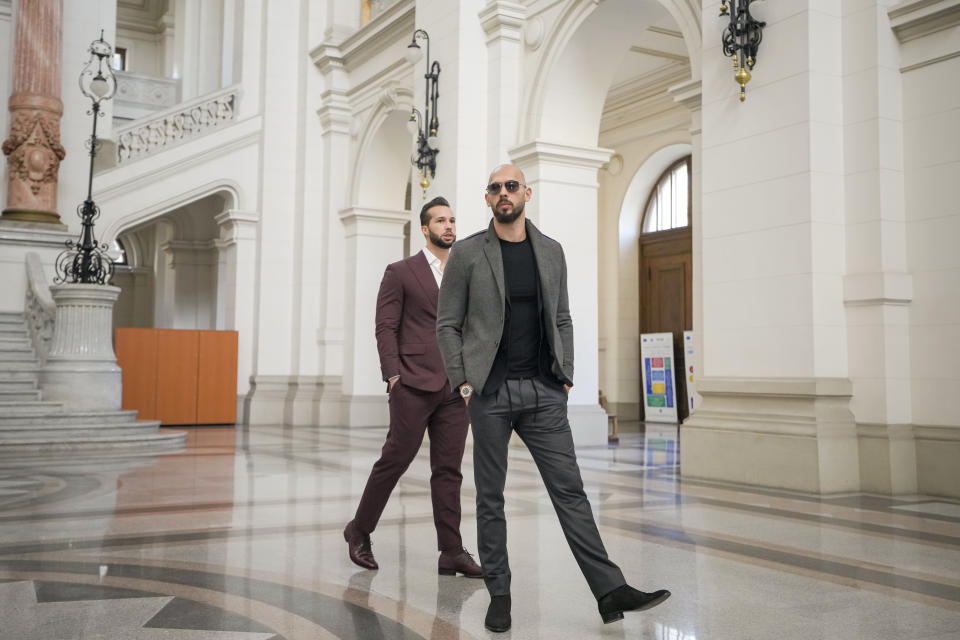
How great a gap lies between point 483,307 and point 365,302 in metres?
12.8

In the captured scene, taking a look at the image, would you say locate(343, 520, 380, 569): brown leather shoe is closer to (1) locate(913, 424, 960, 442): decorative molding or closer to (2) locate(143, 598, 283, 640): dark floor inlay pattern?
(2) locate(143, 598, 283, 640): dark floor inlay pattern

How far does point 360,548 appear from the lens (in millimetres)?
4457

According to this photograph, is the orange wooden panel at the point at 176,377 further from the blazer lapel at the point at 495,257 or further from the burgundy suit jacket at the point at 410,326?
the blazer lapel at the point at 495,257

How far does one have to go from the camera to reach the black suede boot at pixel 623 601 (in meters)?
3.32

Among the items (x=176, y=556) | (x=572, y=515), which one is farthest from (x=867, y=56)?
(x=176, y=556)

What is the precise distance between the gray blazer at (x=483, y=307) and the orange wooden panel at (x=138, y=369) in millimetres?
14195

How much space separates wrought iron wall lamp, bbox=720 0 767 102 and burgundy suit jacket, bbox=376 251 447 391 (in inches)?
171

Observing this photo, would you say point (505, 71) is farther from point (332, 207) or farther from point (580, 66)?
point (332, 207)

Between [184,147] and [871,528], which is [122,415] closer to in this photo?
[184,147]

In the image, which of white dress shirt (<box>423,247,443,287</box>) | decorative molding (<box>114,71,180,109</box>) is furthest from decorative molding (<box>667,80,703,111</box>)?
decorative molding (<box>114,71,180,109</box>)

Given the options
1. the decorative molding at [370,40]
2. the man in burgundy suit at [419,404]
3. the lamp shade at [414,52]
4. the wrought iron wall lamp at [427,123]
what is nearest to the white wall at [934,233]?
the man in burgundy suit at [419,404]

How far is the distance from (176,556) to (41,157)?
13.4 meters

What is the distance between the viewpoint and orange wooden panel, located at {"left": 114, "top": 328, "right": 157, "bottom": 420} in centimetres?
1647

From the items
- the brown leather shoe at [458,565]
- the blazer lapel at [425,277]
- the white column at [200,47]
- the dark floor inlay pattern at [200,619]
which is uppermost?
the white column at [200,47]
